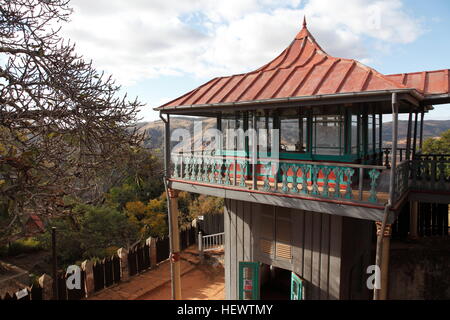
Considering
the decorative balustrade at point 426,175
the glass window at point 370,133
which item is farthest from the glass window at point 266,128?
the decorative balustrade at point 426,175

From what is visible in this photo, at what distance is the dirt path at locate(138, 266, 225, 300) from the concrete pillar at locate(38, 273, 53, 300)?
10.1 ft

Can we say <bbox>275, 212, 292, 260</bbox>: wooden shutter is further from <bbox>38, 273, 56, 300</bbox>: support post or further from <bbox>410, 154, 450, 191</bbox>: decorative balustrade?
<bbox>38, 273, 56, 300</bbox>: support post

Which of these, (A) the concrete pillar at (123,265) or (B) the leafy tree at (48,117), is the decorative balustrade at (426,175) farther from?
(A) the concrete pillar at (123,265)

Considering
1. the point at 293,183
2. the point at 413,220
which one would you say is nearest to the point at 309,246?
the point at 293,183

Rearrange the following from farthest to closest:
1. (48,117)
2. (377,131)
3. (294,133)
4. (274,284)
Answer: (274,284), (377,131), (294,133), (48,117)

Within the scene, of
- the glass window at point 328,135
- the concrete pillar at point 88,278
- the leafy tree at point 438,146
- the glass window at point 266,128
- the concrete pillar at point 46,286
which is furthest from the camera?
the leafy tree at point 438,146

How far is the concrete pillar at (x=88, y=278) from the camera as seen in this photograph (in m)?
10.8

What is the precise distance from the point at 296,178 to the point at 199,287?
7.83 metres

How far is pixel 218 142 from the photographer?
9562mm

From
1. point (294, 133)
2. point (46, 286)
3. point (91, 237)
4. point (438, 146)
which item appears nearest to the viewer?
point (294, 133)

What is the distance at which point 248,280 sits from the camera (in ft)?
29.5

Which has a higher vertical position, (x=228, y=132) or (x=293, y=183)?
(x=228, y=132)

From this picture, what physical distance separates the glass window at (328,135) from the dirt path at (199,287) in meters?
6.98

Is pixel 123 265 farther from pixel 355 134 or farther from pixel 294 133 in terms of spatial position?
pixel 355 134
